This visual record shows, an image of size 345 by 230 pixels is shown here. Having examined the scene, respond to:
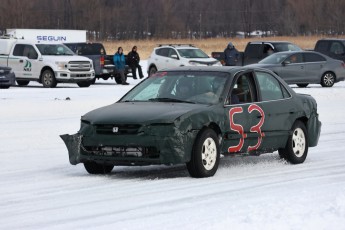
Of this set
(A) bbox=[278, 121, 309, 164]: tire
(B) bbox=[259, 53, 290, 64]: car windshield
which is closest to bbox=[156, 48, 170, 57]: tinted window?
(B) bbox=[259, 53, 290, 64]: car windshield

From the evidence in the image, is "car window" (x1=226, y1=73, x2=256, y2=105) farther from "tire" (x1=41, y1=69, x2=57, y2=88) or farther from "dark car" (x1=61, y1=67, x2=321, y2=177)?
"tire" (x1=41, y1=69, x2=57, y2=88)

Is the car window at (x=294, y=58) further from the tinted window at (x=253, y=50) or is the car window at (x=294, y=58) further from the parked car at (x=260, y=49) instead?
the tinted window at (x=253, y=50)

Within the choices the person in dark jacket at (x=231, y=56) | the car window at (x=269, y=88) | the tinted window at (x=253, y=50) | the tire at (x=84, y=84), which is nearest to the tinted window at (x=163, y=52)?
the person in dark jacket at (x=231, y=56)

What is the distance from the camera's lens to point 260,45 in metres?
41.2

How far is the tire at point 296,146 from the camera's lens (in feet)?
39.6

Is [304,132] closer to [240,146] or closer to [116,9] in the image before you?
[240,146]

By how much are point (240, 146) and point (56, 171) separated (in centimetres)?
228

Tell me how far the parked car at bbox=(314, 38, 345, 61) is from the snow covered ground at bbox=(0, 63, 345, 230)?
28.0 metres

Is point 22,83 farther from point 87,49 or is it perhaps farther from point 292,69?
point 292,69

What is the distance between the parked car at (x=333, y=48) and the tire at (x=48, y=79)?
47.8 feet

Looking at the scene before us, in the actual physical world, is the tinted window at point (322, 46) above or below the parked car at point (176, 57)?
above

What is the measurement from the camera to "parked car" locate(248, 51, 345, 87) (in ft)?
111

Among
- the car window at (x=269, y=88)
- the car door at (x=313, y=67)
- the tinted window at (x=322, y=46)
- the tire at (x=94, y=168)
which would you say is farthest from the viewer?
the tinted window at (x=322, y=46)

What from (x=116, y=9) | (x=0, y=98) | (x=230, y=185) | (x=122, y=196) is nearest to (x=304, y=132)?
(x=230, y=185)
